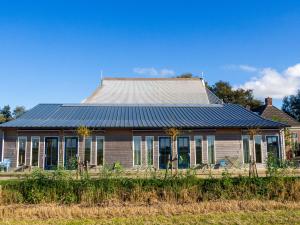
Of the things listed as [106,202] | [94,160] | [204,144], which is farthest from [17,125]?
[106,202]

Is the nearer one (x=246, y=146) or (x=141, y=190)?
(x=141, y=190)

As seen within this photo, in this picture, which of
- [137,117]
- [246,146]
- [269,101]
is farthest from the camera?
→ [269,101]

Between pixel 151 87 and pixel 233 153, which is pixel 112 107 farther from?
pixel 233 153

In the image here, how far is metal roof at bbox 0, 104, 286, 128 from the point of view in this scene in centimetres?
2156

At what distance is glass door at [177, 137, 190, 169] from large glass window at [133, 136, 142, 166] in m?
2.77

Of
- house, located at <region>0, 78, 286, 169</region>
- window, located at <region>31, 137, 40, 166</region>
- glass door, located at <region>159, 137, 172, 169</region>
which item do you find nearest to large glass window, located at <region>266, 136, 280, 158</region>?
house, located at <region>0, 78, 286, 169</region>

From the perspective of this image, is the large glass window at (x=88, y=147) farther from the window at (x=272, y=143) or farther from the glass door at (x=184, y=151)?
the window at (x=272, y=143)

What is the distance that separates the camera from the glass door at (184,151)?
851 inches

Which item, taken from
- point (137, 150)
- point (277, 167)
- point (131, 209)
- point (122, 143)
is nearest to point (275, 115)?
point (137, 150)

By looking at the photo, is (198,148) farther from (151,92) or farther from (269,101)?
(269,101)

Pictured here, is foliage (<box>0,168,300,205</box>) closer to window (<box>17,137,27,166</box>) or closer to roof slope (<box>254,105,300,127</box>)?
window (<box>17,137,27,166</box>)

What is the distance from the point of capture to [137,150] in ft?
70.5

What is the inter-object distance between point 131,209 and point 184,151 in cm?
1414

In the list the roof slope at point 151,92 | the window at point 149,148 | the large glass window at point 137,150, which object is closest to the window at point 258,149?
the window at point 149,148
